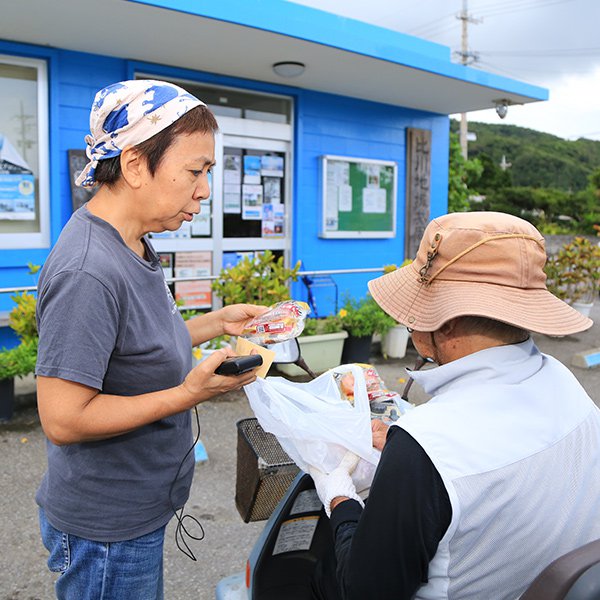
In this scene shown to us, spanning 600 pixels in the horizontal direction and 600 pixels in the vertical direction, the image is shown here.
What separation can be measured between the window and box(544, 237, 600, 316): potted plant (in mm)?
6956

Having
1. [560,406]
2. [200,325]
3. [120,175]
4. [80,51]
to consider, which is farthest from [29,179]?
[560,406]

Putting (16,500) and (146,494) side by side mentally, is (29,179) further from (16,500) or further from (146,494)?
(146,494)

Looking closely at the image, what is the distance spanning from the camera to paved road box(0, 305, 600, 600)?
9.22ft

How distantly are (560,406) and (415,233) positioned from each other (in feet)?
26.6

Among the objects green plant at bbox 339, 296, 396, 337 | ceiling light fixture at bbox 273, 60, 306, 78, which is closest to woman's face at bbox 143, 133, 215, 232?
green plant at bbox 339, 296, 396, 337

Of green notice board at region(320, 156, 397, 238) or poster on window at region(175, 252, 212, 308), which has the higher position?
green notice board at region(320, 156, 397, 238)

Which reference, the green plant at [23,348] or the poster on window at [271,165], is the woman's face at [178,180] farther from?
the poster on window at [271,165]

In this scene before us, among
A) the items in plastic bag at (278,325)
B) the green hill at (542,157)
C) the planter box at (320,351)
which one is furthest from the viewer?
the green hill at (542,157)

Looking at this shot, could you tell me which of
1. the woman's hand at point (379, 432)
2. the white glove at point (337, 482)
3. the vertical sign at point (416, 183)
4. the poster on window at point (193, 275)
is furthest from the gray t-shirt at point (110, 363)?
the vertical sign at point (416, 183)

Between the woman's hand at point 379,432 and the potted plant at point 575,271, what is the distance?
7.97 metres

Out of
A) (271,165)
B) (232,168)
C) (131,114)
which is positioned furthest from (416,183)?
(131,114)

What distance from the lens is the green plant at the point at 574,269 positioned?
8.99m

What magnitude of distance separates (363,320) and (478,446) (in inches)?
198

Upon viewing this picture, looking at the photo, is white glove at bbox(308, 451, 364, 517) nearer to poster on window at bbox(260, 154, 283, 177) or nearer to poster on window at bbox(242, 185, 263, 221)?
poster on window at bbox(242, 185, 263, 221)
